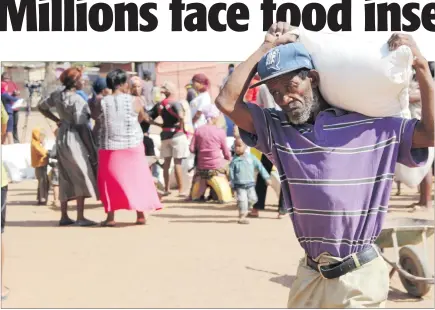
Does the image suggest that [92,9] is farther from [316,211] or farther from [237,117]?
[316,211]

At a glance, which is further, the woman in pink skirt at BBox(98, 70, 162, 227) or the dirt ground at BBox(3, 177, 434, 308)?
the woman in pink skirt at BBox(98, 70, 162, 227)

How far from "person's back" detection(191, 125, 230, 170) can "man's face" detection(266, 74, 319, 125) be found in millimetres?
7737

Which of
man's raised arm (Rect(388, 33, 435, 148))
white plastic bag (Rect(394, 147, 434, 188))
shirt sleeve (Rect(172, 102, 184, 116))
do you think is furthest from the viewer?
shirt sleeve (Rect(172, 102, 184, 116))

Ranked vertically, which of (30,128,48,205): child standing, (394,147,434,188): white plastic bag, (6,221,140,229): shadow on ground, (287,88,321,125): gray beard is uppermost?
(287,88,321,125): gray beard

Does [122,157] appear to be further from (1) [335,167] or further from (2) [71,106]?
(1) [335,167]

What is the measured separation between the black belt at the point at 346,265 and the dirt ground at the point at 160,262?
9.59 feet

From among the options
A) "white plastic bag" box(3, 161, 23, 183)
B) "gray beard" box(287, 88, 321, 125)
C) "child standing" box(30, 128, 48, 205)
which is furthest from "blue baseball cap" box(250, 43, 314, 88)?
"white plastic bag" box(3, 161, 23, 183)

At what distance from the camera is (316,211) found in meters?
3.58

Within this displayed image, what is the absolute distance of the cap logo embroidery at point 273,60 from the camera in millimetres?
3611

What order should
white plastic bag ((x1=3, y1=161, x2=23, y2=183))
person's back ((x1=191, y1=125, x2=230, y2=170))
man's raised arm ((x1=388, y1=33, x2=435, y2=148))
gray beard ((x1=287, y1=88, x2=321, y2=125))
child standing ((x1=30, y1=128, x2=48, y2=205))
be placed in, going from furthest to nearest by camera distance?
white plastic bag ((x1=3, y1=161, x2=23, y2=183))
child standing ((x1=30, y1=128, x2=48, y2=205))
person's back ((x1=191, y1=125, x2=230, y2=170))
gray beard ((x1=287, y1=88, x2=321, y2=125))
man's raised arm ((x1=388, y1=33, x2=435, y2=148))

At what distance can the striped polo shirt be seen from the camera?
3547 millimetres

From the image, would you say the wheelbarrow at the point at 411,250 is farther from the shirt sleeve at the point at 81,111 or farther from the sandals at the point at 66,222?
the sandals at the point at 66,222

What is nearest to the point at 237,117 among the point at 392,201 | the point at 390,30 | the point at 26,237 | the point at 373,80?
the point at 373,80

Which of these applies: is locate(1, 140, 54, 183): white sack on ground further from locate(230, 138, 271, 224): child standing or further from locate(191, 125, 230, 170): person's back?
locate(230, 138, 271, 224): child standing
